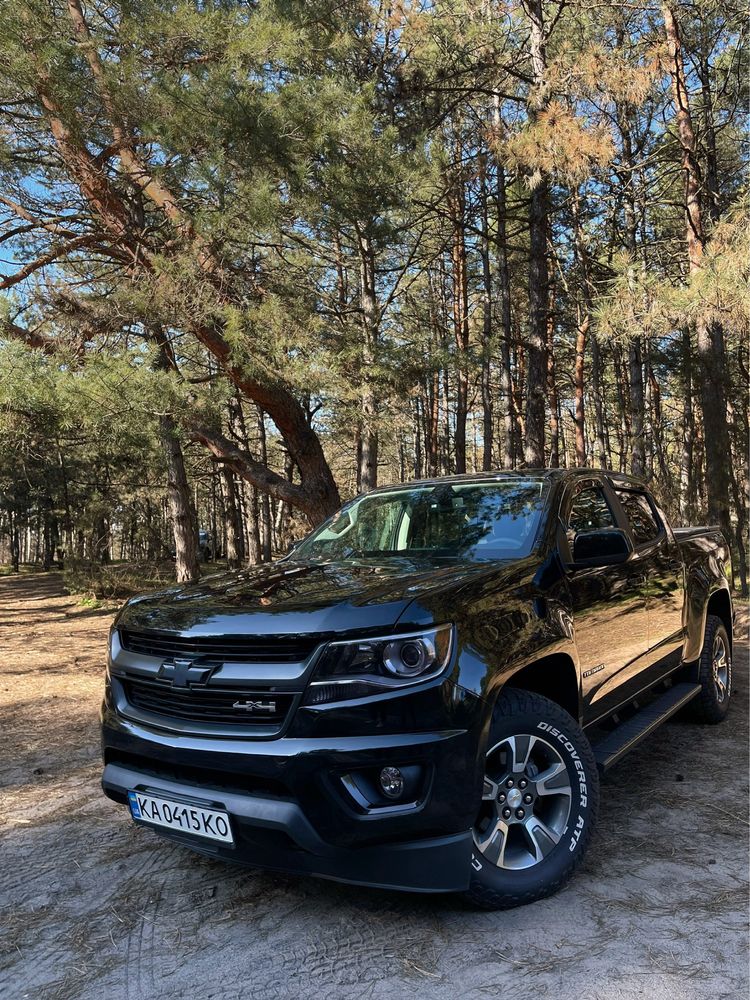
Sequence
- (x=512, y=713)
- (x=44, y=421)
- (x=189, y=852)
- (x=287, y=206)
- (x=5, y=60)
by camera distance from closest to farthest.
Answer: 1. (x=512, y=713)
2. (x=189, y=852)
3. (x=5, y=60)
4. (x=287, y=206)
5. (x=44, y=421)

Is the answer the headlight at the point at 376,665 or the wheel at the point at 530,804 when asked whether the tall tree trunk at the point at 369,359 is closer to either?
the wheel at the point at 530,804

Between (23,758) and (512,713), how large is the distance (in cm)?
405

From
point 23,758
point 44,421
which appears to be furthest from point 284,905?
point 44,421

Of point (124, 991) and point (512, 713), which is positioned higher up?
point (512, 713)

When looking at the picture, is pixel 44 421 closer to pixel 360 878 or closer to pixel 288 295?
pixel 288 295

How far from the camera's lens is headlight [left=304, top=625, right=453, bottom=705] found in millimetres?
2492

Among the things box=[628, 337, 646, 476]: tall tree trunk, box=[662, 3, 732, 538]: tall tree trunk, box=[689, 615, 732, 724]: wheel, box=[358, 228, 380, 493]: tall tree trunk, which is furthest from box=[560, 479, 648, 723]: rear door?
box=[628, 337, 646, 476]: tall tree trunk

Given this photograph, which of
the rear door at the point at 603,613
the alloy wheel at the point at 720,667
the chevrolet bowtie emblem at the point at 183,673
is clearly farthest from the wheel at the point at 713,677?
the chevrolet bowtie emblem at the point at 183,673

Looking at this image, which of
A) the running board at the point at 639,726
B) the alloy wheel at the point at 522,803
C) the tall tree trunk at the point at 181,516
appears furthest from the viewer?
the tall tree trunk at the point at 181,516

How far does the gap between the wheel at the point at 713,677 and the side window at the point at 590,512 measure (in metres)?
1.65

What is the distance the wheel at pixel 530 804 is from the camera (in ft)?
→ 8.83

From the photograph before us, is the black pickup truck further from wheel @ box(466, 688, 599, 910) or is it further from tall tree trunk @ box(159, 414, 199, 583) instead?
tall tree trunk @ box(159, 414, 199, 583)

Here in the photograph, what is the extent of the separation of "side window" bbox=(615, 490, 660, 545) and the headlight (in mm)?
2331

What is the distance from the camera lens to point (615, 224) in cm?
1341
